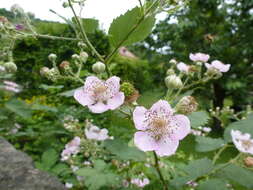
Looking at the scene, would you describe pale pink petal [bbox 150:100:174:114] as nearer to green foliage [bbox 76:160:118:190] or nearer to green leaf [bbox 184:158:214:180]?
green leaf [bbox 184:158:214:180]

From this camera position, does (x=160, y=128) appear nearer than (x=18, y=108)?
Yes

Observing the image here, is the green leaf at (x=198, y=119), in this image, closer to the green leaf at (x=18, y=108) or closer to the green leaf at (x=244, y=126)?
the green leaf at (x=244, y=126)

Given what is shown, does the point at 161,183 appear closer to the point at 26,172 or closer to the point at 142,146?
the point at 142,146

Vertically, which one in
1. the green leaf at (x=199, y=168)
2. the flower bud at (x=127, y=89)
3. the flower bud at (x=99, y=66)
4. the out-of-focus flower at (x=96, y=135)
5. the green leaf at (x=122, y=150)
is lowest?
the out-of-focus flower at (x=96, y=135)

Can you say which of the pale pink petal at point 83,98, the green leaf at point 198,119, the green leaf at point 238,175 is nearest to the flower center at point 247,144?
the green leaf at point 238,175

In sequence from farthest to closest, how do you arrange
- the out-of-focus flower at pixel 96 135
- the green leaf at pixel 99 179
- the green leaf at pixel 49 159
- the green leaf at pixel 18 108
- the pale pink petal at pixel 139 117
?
1. the green leaf at pixel 49 159
2. the green leaf at pixel 18 108
3. the out-of-focus flower at pixel 96 135
4. the green leaf at pixel 99 179
5. the pale pink petal at pixel 139 117

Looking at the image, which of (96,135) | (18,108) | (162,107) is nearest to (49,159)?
(18,108)

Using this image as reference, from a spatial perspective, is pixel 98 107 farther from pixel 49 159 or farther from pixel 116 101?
pixel 49 159
